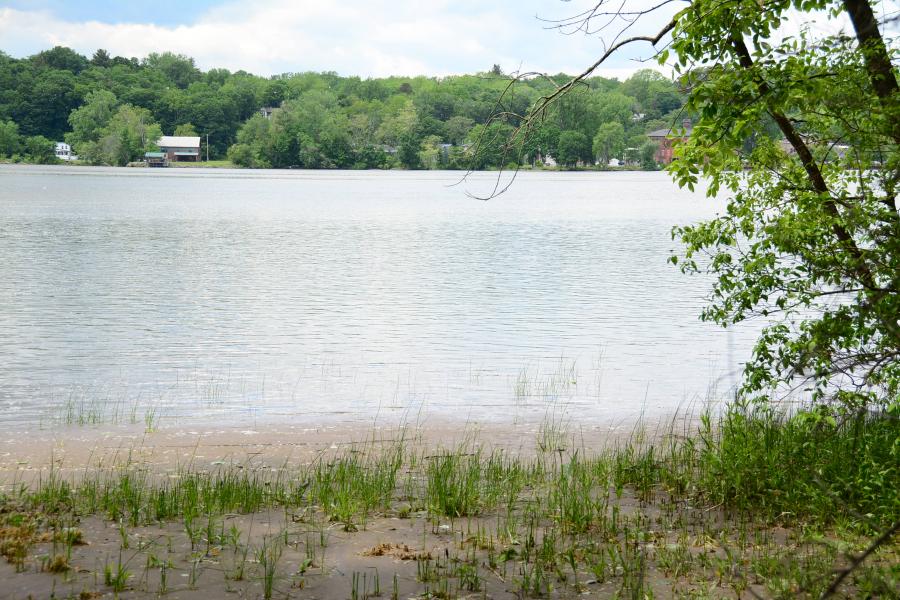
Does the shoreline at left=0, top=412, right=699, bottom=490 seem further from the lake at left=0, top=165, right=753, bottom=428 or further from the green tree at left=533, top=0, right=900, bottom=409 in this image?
the green tree at left=533, top=0, right=900, bottom=409

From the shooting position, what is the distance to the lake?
16.4m

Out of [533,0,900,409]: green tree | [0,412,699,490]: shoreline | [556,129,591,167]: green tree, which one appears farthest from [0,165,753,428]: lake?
[556,129,591,167]: green tree

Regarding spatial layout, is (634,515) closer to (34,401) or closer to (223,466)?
(223,466)

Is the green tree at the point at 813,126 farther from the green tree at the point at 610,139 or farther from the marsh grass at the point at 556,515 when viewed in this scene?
the green tree at the point at 610,139

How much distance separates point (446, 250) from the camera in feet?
160

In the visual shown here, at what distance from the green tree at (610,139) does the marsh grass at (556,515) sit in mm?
173803

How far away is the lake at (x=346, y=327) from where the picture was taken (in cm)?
1638

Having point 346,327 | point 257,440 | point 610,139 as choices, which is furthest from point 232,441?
point 610,139

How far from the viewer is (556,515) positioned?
8414mm

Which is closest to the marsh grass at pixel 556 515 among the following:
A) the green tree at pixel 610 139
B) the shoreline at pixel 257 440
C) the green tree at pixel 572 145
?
the shoreline at pixel 257 440

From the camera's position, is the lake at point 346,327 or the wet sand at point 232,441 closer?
the wet sand at point 232,441

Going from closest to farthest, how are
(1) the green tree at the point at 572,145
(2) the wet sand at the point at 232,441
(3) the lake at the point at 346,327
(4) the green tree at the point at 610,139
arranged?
(2) the wet sand at the point at 232,441
(3) the lake at the point at 346,327
(1) the green tree at the point at 572,145
(4) the green tree at the point at 610,139

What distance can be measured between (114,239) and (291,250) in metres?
11.3

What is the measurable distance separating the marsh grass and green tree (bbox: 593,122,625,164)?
173803 millimetres
